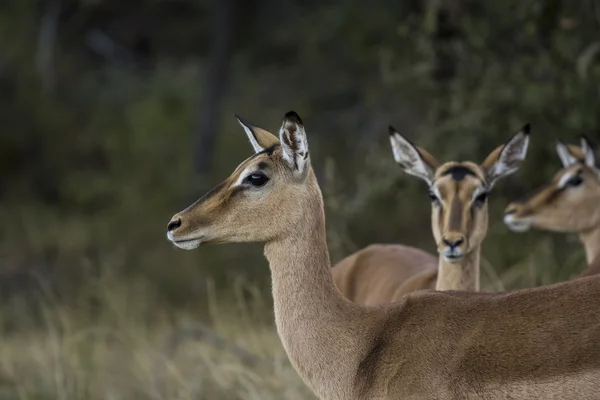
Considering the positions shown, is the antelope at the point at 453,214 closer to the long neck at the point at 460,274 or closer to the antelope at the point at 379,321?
the long neck at the point at 460,274

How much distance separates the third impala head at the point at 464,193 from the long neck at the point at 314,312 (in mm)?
1490

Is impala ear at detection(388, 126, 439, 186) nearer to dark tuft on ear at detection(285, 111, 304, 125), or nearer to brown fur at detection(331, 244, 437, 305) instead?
brown fur at detection(331, 244, 437, 305)

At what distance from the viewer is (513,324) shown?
4195mm

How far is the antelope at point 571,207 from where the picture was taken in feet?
26.3

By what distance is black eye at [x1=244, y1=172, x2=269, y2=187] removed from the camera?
191 inches

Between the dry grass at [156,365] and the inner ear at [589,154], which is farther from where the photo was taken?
the inner ear at [589,154]

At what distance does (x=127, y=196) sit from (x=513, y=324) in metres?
15.2

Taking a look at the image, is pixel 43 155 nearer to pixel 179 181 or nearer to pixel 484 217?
pixel 179 181

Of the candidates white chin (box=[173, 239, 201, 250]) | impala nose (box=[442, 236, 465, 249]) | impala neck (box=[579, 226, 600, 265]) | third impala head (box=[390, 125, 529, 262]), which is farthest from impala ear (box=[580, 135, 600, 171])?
white chin (box=[173, 239, 201, 250])

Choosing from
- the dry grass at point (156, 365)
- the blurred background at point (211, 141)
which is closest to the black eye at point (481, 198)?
the blurred background at point (211, 141)

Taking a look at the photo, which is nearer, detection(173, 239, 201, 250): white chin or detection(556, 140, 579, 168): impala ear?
detection(173, 239, 201, 250): white chin

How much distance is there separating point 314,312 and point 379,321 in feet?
0.83

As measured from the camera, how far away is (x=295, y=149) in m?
4.85

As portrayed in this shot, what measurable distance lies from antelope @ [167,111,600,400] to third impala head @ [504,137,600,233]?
3.23 meters
